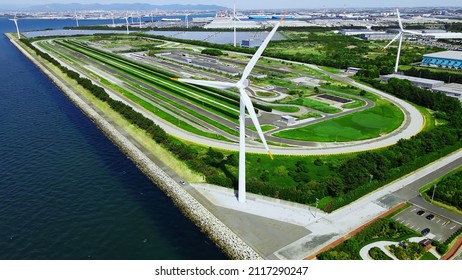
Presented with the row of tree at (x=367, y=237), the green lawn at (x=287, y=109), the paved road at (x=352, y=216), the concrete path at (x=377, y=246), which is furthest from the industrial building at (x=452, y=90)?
the concrete path at (x=377, y=246)

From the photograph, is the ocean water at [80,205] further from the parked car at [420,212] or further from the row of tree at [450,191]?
the row of tree at [450,191]

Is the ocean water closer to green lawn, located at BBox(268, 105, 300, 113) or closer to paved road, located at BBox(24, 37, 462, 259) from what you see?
paved road, located at BBox(24, 37, 462, 259)

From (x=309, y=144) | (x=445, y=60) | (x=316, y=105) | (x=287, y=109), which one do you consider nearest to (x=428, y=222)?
(x=309, y=144)

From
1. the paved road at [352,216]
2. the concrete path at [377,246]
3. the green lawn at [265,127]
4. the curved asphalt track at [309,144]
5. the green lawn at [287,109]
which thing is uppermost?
the green lawn at [287,109]

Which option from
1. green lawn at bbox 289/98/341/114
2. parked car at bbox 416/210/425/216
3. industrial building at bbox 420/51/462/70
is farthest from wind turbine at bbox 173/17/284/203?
industrial building at bbox 420/51/462/70

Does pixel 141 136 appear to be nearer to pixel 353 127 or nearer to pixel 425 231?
pixel 353 127

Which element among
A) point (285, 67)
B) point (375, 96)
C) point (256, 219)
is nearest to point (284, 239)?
point (256, 219)
